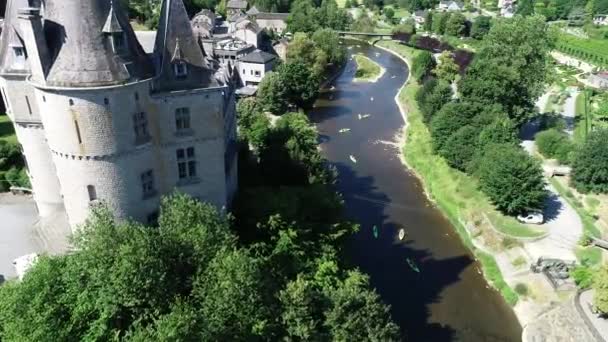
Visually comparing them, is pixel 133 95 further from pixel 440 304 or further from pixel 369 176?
pixel 369 176

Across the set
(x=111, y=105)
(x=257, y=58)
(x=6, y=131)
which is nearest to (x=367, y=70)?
(x=257, y=58)

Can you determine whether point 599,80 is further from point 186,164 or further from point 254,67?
point 186,164

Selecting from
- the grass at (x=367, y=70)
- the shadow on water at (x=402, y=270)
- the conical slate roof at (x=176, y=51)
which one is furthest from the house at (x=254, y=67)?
the conical slate roof at (x=176, y=51)

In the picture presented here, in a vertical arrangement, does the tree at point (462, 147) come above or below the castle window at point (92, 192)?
below

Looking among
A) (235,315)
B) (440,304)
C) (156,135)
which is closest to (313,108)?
(440,304)

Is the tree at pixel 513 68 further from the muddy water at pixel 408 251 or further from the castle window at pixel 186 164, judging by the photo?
the castle window at pixel 186 164

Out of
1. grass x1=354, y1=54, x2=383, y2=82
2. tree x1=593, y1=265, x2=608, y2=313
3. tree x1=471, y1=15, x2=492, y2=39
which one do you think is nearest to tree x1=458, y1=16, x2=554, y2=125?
tree x1=593, y1=265, x2=608, y2=313
